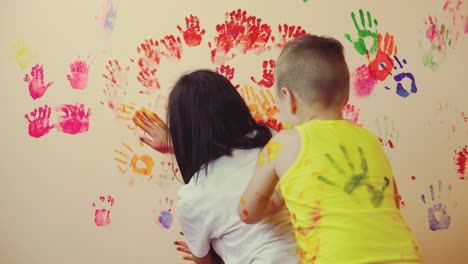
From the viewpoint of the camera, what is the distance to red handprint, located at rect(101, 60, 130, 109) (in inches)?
59.5

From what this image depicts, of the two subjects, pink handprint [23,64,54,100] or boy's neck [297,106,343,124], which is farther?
pink handprint [23,64,54,100]

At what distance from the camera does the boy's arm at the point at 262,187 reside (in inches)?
35.1

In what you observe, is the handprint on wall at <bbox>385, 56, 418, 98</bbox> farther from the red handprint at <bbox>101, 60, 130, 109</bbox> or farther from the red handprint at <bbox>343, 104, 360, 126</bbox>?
the red handprint at <bbox>101, 60, 130, 109</bbox>

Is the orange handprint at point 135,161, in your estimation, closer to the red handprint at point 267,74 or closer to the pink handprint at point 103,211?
the pink handprint at point 103,211

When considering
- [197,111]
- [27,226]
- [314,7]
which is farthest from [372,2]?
[27,226]

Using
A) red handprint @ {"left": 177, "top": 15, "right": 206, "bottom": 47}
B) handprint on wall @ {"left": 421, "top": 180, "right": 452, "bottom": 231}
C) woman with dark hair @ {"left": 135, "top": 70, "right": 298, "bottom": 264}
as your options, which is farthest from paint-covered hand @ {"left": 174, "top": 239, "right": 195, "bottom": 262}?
handprint on wall @ {"left": 421, "top": 180, "right": 452, "bottom": 231}

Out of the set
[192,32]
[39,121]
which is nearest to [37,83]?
[39,121]

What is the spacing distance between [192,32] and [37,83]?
0.51 m

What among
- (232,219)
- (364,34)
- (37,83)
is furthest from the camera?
(37,83)

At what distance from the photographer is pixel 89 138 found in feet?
5.03

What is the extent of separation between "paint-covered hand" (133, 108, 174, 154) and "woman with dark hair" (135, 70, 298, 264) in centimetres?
34

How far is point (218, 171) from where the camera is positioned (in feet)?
3.51

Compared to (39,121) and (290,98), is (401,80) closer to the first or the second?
(290,98)

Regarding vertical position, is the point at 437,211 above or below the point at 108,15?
below
